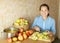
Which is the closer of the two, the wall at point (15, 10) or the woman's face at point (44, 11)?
the woman's face at point (44, 11)

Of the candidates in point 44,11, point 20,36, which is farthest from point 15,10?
point 20,36

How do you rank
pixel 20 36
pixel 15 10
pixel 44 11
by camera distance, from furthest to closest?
pixel 15 10
pixel 44 11
pixel 20 36

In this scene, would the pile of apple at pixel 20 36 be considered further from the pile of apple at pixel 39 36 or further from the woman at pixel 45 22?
the woman at pixel 45 22

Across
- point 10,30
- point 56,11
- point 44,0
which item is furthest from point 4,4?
point 56,11

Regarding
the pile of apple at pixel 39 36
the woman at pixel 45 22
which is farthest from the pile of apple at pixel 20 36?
the woman at pixel 45 22

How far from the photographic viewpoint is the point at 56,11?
13.3ft

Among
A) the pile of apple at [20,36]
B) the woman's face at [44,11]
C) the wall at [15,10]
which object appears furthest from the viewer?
the wall at [15,10]

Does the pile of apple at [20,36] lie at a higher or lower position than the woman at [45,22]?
lower

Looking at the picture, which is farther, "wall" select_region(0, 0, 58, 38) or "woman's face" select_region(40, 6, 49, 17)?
→ "wall" select_region(0, 0, 58, 38)

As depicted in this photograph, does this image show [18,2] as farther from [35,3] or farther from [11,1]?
[35,3]

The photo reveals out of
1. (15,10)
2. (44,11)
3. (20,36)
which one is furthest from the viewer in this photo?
(15,10)

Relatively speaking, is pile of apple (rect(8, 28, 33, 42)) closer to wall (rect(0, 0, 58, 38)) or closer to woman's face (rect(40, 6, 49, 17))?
woman's face (rect(40, 6, 49, 17))

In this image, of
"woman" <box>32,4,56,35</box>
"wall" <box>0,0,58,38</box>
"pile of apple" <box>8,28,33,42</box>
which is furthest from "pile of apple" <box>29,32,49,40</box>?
"wall" <box>0,0,58,38</box>

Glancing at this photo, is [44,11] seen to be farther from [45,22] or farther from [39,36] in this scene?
[39,36]
